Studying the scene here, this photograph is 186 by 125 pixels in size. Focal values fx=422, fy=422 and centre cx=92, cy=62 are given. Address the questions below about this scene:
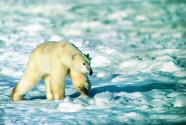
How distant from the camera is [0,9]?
84.5 feet

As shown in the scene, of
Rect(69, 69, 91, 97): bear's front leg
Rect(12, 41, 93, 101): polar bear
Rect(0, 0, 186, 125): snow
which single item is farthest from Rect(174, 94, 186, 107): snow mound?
Rect(69, 69, 91, 97): bear's front leg

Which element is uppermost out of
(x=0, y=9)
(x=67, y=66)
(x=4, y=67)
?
(x=0, y=9)

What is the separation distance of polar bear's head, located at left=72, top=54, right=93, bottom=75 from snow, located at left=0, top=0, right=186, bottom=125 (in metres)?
0.40

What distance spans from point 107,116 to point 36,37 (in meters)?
11.7

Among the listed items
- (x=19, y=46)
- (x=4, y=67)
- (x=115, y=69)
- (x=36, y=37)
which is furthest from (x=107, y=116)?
(x=36, y=37)

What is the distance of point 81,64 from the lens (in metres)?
5.62

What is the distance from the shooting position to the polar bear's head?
5.60m

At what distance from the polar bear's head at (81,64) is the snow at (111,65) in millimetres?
397

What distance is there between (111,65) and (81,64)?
179 inches

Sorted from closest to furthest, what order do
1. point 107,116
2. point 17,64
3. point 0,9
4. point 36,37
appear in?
point 107,116 < point 17,64 < point 36,37 < point 0,9

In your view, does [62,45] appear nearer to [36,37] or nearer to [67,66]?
[67,66]

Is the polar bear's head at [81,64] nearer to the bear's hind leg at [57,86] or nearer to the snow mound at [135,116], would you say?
the bear's hind leg at [57,86]

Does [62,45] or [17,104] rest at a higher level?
[62,45]

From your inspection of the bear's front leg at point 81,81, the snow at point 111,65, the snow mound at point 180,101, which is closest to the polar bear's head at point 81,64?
the bear's front leg at point 81,81
